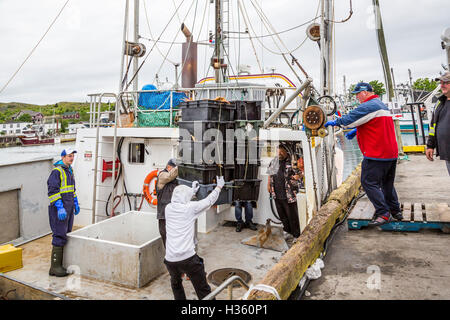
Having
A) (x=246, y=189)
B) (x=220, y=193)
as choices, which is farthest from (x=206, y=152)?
(x=246, y=189)

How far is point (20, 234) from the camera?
6.65 metres

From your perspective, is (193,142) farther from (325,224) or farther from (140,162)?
(140,162)

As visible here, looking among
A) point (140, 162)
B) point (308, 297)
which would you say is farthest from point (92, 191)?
point (308, 297)

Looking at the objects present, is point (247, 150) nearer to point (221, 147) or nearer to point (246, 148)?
point (246, 148)

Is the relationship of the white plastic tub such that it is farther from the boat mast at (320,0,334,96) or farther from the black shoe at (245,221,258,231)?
the boat mast at (320,0,334,96)

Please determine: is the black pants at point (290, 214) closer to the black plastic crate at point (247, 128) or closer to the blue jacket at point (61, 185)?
the black plastic crate at point (247, 128)

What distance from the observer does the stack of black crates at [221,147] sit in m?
3.99

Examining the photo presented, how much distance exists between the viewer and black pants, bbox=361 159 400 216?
12.7 ft

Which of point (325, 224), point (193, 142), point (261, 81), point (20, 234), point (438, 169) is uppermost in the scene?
point (261, 81)

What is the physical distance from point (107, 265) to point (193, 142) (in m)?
2.21

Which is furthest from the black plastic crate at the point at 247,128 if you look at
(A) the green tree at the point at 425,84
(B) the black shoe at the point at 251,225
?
(A) the green tree at the point at 425,84

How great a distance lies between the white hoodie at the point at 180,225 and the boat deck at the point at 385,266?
131 cm

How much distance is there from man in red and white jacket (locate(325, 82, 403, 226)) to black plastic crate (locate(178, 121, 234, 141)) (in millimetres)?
1337

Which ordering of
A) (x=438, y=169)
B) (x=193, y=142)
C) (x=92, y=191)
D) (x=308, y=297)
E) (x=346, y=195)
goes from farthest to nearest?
(x=438, y=169) < (x=92, y=191) < (x=346, y=195) < (x=193, y=142) < (x=308, y=297)
